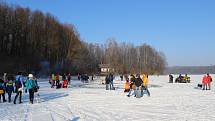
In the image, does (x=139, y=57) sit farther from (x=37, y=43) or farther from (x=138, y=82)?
(x=138, y=82)

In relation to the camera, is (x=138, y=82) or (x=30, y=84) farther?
(x=138, y=82)

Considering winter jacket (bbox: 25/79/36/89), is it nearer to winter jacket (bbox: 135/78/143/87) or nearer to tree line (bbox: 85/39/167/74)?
winter jacket (bbox: 135/78/143/87)

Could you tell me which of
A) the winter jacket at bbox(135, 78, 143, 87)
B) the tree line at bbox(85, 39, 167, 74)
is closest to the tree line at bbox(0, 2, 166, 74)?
the tree line at bbox(85, 39, 167, 74)

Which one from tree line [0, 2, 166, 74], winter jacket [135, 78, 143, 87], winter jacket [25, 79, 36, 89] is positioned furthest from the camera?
tree line [0, 2, 166, 74]

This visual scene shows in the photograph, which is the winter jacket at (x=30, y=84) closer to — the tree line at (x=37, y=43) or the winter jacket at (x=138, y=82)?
the winter jacket at (x=138, y=82)

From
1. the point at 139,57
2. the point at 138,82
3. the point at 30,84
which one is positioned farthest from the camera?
the point at 139,57

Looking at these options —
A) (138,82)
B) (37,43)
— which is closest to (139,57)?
(37,43)

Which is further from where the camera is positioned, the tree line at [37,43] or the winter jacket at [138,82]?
the tree line at [37,43]

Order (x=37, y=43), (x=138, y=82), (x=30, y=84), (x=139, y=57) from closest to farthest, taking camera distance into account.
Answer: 1. (x=30, y=84)
2. (x=138, y=82)
3. (x=37, y=43)
4. (x=139, y=57)

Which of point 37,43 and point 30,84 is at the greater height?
point 37,43

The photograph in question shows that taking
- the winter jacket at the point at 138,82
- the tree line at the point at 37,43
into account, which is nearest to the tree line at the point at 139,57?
the tree line at the point at 37,43

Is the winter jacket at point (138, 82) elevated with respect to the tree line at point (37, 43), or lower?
lower

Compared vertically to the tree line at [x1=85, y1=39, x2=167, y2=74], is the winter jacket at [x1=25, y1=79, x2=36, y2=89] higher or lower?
lower

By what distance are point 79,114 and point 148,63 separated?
13800 centimetres
